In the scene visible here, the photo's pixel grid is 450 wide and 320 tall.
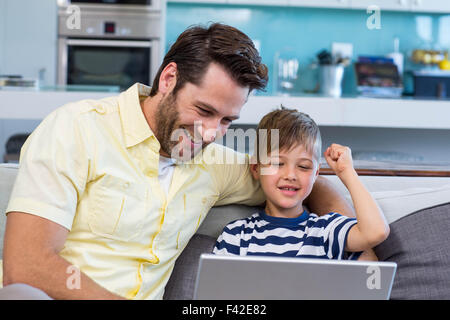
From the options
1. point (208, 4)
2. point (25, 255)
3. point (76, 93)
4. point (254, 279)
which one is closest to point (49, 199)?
point (25, 255)

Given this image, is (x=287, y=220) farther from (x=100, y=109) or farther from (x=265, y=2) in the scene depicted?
A: (x=265, y=2)

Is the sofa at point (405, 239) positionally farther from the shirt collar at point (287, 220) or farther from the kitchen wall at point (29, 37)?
the kitchen wall at point (29, 37)

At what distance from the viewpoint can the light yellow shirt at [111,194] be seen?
111 cm

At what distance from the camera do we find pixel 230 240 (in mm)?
1465

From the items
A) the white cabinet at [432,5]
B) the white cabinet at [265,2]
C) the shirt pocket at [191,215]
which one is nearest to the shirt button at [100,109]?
the shirt pocket at [191,215]

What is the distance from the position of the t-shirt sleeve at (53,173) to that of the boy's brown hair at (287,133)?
52 cm

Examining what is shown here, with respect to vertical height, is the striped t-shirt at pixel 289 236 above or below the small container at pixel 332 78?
below

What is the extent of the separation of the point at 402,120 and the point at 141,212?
2.54 metres

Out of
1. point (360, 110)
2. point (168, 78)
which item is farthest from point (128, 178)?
point (360, 110)

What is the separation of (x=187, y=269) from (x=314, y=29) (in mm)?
3502

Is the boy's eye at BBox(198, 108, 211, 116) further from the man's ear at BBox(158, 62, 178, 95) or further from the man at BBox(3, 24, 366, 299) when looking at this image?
the man's ear at BBox(158, 62, 178, 95)

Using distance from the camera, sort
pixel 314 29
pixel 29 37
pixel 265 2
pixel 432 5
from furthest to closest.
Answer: pixel 314 29 < pixel 432 5 < pixel 265 2 < pixel 29 37

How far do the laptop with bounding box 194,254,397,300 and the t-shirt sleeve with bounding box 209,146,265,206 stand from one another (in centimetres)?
56

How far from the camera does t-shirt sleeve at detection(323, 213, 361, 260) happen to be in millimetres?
1371
